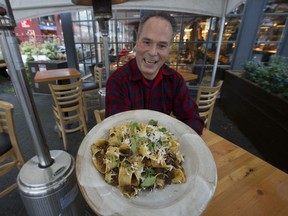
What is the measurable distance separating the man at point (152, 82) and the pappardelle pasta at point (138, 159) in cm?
45

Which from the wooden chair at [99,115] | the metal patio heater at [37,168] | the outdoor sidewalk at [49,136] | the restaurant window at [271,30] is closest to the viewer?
the metal patio heater at [37,168]

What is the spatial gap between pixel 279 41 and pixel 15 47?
17.2ft

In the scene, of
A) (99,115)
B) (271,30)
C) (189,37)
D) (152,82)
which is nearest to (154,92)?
(152,82)

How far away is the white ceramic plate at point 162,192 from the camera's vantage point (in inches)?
18.9

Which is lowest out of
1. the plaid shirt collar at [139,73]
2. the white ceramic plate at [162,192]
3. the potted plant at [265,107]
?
the potted plant at [265,107]

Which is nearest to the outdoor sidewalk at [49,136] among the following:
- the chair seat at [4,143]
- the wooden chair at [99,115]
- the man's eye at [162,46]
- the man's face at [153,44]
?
the chair seat at [4,143]

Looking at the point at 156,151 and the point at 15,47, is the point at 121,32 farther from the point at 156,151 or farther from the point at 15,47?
the point at 156,151

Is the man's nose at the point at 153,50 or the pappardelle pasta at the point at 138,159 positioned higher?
the man's nose at the point at 153,50

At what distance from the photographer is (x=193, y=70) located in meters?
4.48

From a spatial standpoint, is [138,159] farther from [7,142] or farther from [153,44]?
[7,142]

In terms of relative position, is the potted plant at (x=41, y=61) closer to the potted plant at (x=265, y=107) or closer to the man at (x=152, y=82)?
the man at (x=152, y=82)

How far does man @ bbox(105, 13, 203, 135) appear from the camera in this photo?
3.45 ft

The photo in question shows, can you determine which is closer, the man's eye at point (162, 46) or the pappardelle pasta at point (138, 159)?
the pappardelle pasta at point (138, 159)

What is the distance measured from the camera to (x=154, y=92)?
1290mm
